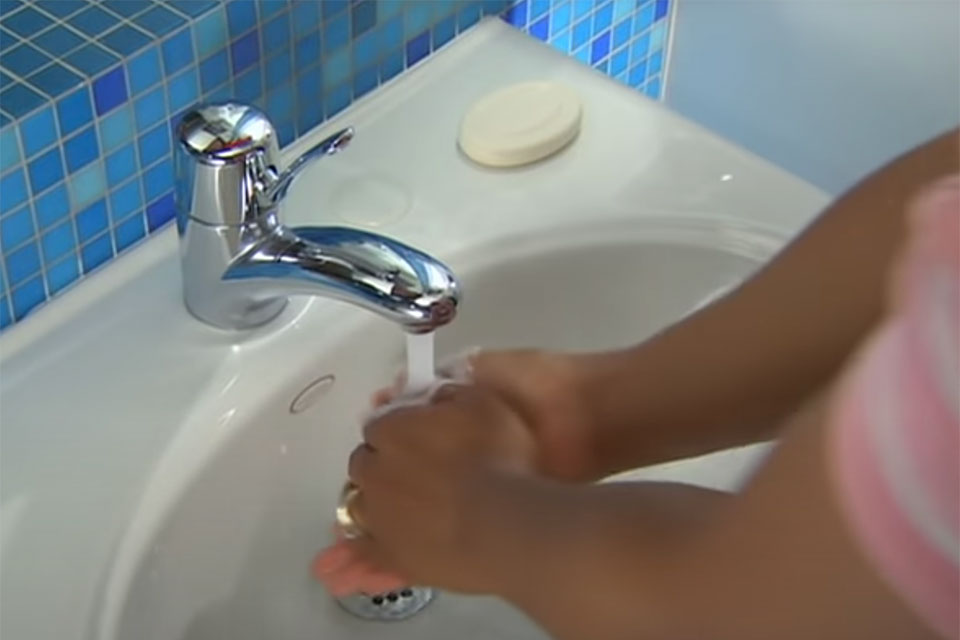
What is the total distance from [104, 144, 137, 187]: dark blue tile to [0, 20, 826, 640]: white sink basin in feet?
0.15

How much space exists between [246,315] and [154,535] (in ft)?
0.39

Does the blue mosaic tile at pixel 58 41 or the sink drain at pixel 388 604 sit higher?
the blue mosaic tile at pixel 58 41

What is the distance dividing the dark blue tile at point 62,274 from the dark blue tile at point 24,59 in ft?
0.29

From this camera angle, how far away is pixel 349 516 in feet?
2.11

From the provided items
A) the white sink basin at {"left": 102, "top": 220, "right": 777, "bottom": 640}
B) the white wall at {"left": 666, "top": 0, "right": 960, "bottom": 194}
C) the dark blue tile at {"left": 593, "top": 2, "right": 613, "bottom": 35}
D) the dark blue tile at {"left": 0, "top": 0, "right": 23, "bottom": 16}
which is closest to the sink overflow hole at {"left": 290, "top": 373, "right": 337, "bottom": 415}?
the white sink basin at {"left": 102, "top": 220, "right": 777, "bottom": 640}

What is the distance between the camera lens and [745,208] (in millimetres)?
820

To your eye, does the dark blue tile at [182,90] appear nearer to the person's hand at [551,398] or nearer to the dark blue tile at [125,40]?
the dark blue tile at [125,40]

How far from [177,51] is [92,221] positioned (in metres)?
0.09

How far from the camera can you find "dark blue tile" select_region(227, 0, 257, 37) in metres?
0.74

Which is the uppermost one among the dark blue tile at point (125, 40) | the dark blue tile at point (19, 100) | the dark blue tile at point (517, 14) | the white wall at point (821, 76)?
the dark blue tile at point (125, 40)

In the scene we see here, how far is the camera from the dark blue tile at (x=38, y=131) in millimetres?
678

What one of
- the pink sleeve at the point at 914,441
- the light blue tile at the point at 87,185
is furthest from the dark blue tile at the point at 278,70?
Answer: the pink sleeve at the point at 914,441

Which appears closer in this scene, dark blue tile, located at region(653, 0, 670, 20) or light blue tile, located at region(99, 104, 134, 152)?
light blue tile, located at region(99, 104, 134, 152)

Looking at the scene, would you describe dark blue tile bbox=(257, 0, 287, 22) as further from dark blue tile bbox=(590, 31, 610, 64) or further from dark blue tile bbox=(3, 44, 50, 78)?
dark blue tile bbox=(590, 31, 610, 64)
